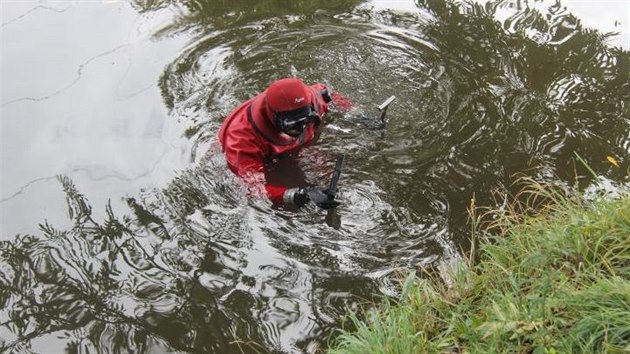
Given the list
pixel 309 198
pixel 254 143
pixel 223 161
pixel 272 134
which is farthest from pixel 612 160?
pixel 223 161

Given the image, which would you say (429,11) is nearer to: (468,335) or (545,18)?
(545,18)

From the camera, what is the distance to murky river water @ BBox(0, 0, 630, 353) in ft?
12.7

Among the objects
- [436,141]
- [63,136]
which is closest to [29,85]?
[63,136]

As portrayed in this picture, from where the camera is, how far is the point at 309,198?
440 cm

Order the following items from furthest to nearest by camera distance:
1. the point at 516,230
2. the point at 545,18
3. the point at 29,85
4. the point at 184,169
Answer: the point at 545,18 < the point at 29,85 < the point at 184,169 < the point at 516,230

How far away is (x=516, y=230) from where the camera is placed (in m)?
3.63

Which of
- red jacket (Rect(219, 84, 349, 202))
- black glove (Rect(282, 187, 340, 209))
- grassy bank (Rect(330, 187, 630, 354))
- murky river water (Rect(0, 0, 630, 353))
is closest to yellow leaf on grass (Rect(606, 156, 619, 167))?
murky river water (Rect(0, 0, 630, 353))

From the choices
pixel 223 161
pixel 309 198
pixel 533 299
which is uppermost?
pixel 533 299

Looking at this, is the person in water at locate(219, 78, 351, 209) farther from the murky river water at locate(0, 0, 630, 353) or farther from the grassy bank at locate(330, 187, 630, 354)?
the grassy bank at locate(330, 187, 630, 354)

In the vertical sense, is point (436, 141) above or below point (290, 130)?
below

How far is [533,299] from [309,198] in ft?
6.50

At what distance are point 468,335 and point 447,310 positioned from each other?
→ 35cm

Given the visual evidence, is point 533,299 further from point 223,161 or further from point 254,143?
point 223,161

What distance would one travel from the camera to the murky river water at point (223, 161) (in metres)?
3.88
